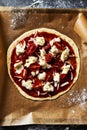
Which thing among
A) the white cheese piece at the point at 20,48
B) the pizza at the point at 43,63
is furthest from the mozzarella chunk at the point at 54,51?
the white cheese piece at the point at 20,48

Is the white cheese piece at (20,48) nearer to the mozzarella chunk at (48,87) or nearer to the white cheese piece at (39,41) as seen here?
the white cheese piece at (39,41)

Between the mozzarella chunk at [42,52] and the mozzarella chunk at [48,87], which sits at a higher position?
the mozzarella chunk at [42,52]

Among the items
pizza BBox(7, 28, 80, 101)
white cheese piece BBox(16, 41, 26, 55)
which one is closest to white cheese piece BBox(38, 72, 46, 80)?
pizza BBox(7, 28, 80, 101)

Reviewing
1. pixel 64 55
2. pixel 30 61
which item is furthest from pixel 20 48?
pixel 64 55

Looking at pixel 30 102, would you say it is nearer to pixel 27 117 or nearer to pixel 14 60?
pixel 27 117

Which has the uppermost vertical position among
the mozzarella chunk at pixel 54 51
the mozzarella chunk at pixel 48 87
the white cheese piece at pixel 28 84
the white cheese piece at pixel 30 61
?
the mozzarella chunk at pixel 54 51

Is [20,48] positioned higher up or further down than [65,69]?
higher up

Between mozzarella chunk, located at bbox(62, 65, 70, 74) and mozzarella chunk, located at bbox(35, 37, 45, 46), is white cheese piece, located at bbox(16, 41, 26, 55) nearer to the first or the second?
mozzarella chunk, located at bbox(35, 37, 45, 46)

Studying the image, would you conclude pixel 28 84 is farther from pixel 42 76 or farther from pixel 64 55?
pixel 64 55

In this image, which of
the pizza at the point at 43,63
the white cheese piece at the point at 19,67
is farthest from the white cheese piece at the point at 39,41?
the white cheese piece at the point at 19,67
